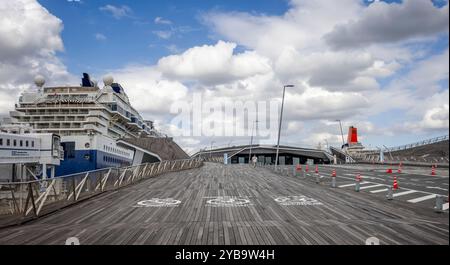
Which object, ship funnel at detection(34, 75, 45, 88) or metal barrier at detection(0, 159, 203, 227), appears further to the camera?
ship funnel at detection(34, 75, 45, 88)

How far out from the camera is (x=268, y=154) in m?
128

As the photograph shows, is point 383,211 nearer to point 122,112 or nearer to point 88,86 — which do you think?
point 122,112

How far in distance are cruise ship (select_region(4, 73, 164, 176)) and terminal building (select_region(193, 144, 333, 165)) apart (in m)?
42.6

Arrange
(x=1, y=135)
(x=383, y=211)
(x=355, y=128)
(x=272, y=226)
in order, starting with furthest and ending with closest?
1. (x=355, y=128)
2. (x=1, y=135)
3. (x=383, y=211)
4. (x=272, y=226)

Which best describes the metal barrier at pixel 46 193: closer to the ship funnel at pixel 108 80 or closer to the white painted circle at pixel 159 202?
the white painted circle at pixel 159 202

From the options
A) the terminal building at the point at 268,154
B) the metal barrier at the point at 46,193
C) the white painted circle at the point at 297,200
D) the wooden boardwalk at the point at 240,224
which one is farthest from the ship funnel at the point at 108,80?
the white painted circle at the point at 297,200

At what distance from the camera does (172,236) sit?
916 cm

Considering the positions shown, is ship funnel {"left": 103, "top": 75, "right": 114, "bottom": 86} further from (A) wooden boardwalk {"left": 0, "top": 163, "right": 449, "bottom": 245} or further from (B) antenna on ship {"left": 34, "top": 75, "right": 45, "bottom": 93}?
(A) wooden boardwalk {"left": 0, "top": 163, "right": 449, "bottom": 245}

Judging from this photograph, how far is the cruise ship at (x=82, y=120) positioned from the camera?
48.4 metres

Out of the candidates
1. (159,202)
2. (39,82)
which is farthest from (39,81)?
(159,202)

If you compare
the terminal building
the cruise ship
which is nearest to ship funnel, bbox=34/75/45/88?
the cruise ship

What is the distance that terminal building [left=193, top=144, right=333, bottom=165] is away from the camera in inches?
4491
